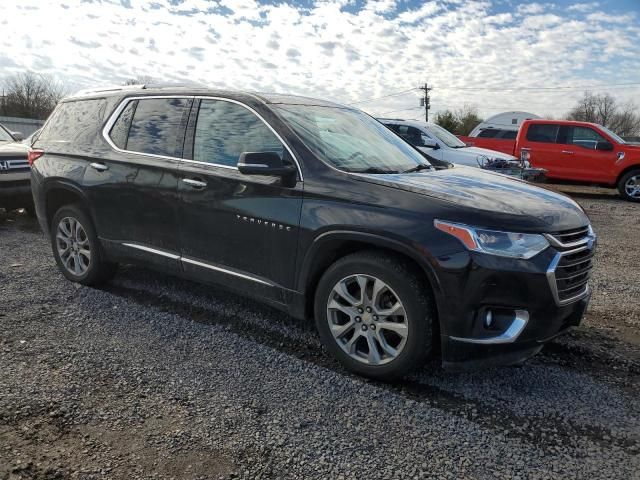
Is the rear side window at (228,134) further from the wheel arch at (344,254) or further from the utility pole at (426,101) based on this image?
the utility pole at (426,101)

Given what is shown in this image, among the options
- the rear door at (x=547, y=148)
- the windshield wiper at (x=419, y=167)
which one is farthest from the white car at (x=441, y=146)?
the windshield wiper at (x=419, y=167)

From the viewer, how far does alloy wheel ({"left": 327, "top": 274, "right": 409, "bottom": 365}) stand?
3.13m

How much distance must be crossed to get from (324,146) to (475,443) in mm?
2045

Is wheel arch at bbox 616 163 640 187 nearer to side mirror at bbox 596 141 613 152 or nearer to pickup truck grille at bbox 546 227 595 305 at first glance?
side mirror at bbox 596 141 613 152

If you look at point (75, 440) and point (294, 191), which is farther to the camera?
point (294, 191)

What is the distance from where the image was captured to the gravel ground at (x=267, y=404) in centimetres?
248

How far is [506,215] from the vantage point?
2.90 meters

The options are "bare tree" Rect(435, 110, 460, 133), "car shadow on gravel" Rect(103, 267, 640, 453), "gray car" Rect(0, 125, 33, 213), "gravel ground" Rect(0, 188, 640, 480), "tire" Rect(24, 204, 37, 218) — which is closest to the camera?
"gravel ground" Rect(0, 188, 640, 480)

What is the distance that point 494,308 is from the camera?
2.91 m

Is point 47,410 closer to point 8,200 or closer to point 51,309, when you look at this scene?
point 51,309

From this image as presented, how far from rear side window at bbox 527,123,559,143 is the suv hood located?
1130cm

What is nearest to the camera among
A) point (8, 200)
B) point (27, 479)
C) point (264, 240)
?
point (27, 479)

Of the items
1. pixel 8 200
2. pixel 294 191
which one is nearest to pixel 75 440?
pixel 294 191

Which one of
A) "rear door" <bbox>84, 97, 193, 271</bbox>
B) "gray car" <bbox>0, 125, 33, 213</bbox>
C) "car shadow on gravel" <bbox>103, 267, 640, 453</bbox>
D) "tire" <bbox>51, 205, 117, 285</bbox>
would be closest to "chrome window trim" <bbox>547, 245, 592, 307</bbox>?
"car shadow on gravel" <bbox>103, 267, 640, 453</bbox>
